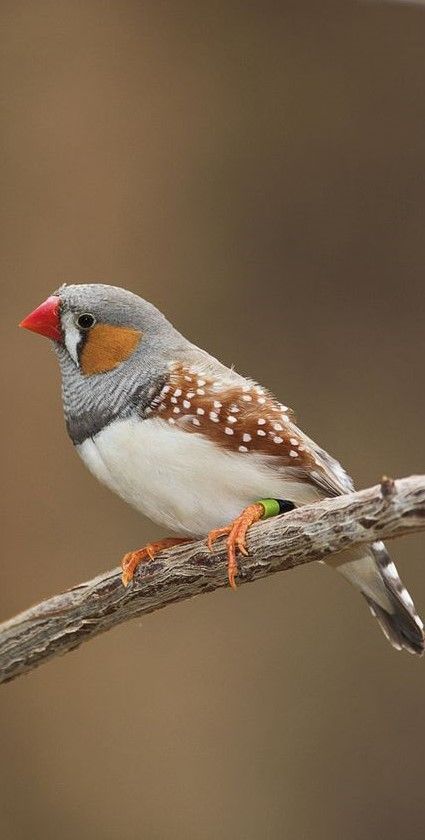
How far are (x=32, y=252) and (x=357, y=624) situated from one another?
1446mm

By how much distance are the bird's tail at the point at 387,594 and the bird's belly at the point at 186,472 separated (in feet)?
0.76

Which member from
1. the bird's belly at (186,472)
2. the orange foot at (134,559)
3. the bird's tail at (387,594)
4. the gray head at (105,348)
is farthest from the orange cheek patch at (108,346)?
the bird's tail at (387,594)

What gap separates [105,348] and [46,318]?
117 millimetres

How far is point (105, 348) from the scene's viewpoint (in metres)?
1.97

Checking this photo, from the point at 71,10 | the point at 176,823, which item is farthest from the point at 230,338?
the point at 176,823

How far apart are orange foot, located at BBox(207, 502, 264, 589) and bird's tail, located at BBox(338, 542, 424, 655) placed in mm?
289

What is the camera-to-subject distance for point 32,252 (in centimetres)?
310

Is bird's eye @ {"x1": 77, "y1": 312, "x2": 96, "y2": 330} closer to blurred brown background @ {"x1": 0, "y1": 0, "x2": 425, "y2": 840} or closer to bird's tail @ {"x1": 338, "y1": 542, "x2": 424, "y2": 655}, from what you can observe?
bird's tail @ {"x1": 338, "y1": 542, "x2": 424, "y2": 655}

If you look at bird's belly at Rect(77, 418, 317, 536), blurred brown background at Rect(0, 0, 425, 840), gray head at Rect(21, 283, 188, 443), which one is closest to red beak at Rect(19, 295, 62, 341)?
gray head at Rect(21, 283, 188, 443)

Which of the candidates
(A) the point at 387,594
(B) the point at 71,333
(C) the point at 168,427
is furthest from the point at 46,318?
(A) the point at 387,594

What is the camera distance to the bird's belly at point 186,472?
6.26ft

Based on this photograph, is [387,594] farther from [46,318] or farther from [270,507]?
[46,318]

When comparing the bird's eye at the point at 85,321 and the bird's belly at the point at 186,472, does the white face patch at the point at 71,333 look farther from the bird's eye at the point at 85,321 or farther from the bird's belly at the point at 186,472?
the bird's belly at the point at 186,472

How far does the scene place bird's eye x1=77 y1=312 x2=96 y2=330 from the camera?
1.95 meters
